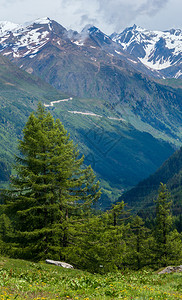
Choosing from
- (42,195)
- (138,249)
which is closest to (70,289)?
(42,195)

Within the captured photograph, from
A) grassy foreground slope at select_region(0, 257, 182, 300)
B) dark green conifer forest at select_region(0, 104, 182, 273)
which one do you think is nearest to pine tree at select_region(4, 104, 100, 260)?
dark green conifer forest at select_region(0, 104, 182, 273)

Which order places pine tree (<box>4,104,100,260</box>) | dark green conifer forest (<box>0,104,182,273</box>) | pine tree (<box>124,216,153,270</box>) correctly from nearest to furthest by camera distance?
pine tree (<box>4,104,100,260</box>), dark green conifer forest (<box>0,104,182,273</box>), pine tree (<box>124,216,153,270</box>)

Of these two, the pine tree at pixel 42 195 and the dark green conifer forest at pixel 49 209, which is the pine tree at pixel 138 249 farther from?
the pine tree at pixel 42 195

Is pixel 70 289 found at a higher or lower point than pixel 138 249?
higher

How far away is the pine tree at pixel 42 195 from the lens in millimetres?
30609

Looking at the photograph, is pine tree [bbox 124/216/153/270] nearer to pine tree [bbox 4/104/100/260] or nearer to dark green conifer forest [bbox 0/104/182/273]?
dark green conifer forest [bbox 0/104/182/273]

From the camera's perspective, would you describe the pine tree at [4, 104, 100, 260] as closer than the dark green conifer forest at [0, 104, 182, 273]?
Yes

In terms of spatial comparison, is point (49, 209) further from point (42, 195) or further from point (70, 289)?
point (70, 289)

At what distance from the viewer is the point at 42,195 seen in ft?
104

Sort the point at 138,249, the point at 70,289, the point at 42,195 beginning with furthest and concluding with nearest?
the point at 138,249 → the point at 42,195 → the point at 70,289

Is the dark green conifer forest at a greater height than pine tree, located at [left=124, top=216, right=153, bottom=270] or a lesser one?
greater

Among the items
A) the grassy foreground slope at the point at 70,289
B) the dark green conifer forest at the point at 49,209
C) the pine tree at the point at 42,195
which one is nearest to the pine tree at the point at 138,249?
the dark green conifer forest at the point at 49,209

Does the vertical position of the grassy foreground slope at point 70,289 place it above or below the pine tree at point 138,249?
above

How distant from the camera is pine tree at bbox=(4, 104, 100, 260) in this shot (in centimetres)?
3061
